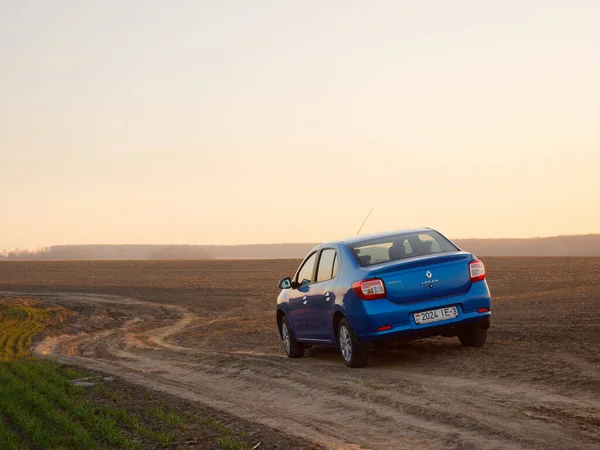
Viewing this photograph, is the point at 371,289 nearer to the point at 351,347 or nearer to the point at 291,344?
the point at 351,347

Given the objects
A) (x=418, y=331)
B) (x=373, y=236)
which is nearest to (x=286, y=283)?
(x=373, y=236)

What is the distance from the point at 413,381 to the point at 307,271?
3.55m

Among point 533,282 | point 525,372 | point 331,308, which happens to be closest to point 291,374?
point 331,308

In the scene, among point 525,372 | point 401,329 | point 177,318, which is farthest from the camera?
point 177,318

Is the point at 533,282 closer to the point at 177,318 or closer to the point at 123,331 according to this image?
the point at 177,318

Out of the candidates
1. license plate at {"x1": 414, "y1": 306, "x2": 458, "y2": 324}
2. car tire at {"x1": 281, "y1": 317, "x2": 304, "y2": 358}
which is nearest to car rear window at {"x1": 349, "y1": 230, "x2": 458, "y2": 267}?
license plate at {"x1": 414, "y1": 306, "x2": 458, "y2": 324}

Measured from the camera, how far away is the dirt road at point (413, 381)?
715cm

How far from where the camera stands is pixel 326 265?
12211mm

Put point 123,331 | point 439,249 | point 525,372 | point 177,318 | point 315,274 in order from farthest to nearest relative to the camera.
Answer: point 177,318, point 123,331, point 315,274, point 439,249, point 525,372

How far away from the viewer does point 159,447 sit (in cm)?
750

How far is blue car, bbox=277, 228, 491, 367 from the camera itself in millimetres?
10742

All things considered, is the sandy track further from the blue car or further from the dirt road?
the blue car

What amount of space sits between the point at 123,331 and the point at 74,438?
56.9 ft

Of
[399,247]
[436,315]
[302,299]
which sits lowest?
[436,315]
